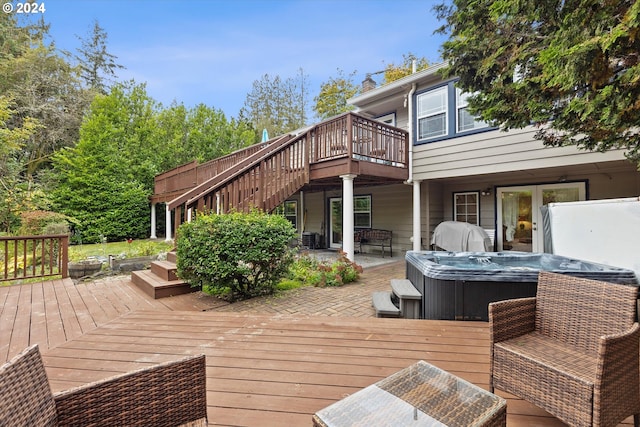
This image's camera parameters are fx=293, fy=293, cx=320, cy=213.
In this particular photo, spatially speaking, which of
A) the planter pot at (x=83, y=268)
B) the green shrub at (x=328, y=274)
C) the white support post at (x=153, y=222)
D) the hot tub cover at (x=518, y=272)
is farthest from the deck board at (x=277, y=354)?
the white support post at (x=153, y=222)

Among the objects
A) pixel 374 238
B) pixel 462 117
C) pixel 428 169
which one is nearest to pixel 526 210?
pixel 428 169

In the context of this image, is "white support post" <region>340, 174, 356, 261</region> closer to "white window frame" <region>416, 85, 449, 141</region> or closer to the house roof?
"white window frame" <region>416, 85, 449, 141</region>

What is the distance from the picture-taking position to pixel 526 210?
290 inches

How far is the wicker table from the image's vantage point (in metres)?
1.18

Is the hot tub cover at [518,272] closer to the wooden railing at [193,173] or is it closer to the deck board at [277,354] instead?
the deck board at [277,354]

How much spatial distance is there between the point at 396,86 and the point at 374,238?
14.6ft

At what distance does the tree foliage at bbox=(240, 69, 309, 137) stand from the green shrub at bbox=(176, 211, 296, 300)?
53.2ft

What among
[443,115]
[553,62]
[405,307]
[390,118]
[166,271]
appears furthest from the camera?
[390,118]

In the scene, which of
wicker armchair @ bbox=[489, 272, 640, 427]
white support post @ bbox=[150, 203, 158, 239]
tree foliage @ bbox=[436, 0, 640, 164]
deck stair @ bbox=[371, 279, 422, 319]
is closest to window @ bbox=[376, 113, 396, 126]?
tree foliage @ bbox=[436, 0, 640, 164]

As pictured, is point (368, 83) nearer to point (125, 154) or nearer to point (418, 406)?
point (418, 406)

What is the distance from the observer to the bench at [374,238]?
30.3ft

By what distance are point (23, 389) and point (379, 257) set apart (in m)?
8.45

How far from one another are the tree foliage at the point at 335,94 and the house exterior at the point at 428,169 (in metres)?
9.46

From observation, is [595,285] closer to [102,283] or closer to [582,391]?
[582,391]
